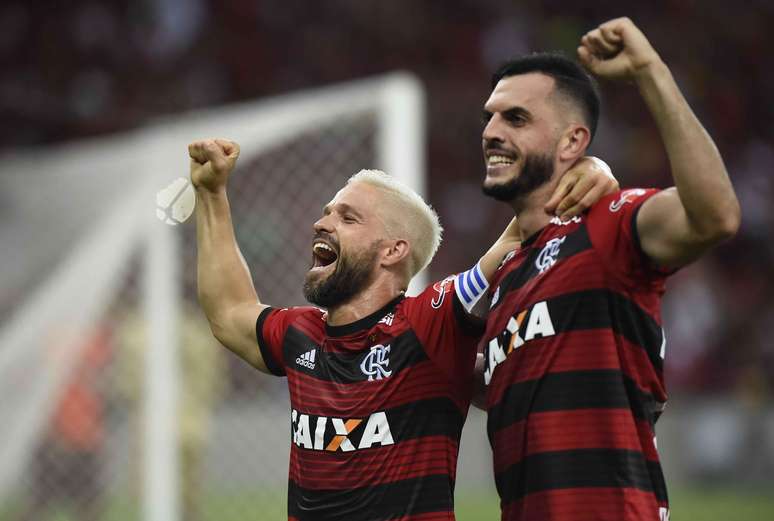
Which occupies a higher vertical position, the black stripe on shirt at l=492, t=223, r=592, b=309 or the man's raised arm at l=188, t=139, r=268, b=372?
the man's raised arm at l=188, t=139, r=268, b=372

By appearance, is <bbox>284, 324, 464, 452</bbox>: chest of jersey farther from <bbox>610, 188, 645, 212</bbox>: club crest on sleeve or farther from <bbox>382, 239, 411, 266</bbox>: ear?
<bbox>610, 188, 645, 212</bbox>: club crest on sleeve

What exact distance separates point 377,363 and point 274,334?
48cm

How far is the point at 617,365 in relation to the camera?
9.62 feet

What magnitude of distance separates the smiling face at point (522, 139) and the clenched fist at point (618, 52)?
376 mm

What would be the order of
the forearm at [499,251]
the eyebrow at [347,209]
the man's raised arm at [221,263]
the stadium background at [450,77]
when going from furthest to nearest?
the stadium background at [450,77], the man's raised arm at [221,263], the eyebrow at [347,209], the forearm at [499,251]

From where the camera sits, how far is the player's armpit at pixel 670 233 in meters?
2.71

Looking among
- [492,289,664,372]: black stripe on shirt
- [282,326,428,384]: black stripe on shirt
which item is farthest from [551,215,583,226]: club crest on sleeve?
[282,326,428,384]: black stripe on shirt

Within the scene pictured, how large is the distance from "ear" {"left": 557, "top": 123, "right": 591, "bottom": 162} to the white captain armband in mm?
435

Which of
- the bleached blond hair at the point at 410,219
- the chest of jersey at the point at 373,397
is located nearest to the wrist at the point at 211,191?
the bleached blond hair at the point at 410,219

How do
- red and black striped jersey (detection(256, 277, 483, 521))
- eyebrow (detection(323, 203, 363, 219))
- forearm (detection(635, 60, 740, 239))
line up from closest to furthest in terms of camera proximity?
forearm (detection(635, 60, 740, 239)) < red and black striped jersey (detection(256, 277, 483, 521)) < eyebrow (detection(323, 203, 363, 219))

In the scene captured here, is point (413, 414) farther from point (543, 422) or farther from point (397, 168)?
point (397, 168)

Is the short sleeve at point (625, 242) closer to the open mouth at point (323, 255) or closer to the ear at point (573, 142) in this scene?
the ear at point (573, 142)

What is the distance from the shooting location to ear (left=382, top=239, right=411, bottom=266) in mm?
3623

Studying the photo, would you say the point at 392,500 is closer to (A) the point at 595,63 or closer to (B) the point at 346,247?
(B) the point at 346,247
